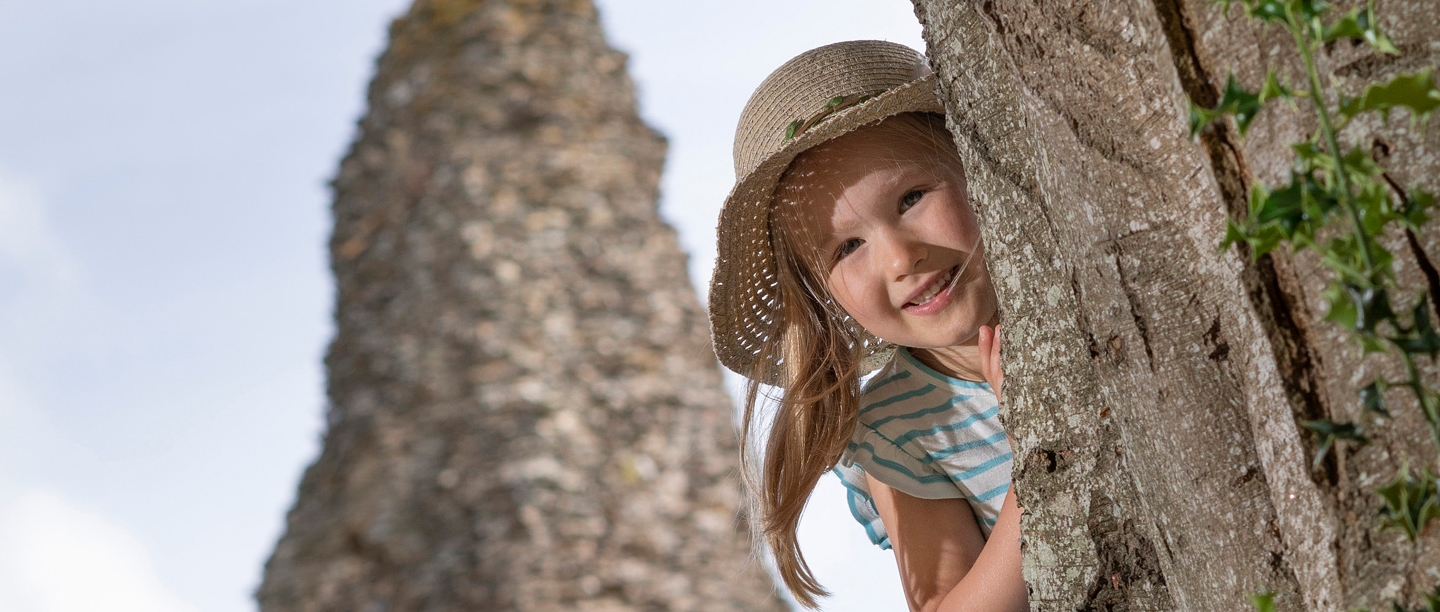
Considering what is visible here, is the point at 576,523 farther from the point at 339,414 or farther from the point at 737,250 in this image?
the point at 737,250

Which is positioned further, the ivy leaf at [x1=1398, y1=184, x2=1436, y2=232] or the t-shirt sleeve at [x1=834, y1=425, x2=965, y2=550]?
the t-shirt sleeve at [x1=834, y1=425, x2=965, y2=550]

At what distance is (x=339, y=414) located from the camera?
16.2ft

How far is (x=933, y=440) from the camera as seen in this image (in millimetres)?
1365

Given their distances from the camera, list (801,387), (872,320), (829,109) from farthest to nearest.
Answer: (801,387) < (872,320) < (829,109)

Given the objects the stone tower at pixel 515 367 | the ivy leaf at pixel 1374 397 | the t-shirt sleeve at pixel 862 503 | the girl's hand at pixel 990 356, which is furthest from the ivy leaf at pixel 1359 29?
the stone tower at pixel 515 367

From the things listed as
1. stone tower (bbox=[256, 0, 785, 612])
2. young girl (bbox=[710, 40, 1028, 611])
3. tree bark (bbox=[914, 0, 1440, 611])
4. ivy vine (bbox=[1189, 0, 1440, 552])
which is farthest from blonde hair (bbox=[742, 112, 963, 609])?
stone tower (bbox=[256, 0, 785, 612])

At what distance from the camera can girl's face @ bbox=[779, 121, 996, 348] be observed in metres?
1.20

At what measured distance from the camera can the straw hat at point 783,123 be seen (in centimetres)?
112

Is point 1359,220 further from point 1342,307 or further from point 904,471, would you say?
point 904,471

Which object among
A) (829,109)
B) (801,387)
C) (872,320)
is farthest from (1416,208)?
(801,387)

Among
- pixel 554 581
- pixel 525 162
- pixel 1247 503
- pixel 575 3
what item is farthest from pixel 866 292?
pixel 575 3

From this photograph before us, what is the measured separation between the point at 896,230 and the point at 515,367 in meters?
3.64

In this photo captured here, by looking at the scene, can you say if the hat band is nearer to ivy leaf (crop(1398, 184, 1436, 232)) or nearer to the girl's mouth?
the girl's mouth

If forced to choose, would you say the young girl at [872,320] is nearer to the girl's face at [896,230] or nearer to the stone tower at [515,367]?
the girl's face at [896,230]
